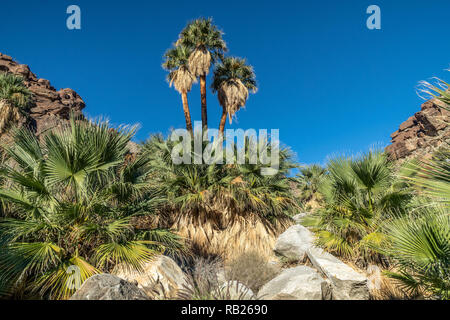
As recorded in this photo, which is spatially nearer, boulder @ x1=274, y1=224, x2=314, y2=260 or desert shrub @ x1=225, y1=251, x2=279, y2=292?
desert shrub @ x1=225, y1=251, x2=279, y2=292

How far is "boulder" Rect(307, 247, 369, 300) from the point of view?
6.28 m

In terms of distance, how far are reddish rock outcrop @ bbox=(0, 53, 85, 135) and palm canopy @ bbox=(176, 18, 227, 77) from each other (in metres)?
14.9

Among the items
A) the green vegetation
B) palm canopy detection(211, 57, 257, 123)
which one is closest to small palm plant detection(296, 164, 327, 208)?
palm canopy detection(211, 57, 257, 123)

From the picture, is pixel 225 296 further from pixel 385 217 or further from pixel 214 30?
pixel 214 30

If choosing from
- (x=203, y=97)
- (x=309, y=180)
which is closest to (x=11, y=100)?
(x=203, y=97)

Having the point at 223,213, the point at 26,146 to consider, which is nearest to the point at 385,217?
the point at 223,213

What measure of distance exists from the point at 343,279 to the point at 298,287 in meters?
1.16

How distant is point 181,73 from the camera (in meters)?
17.9

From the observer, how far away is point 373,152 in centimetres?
707

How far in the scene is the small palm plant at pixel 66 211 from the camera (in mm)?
4668

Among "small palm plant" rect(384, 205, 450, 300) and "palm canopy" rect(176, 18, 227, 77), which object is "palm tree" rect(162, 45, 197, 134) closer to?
"palm canopy" rect(176, 18, 227, 77)

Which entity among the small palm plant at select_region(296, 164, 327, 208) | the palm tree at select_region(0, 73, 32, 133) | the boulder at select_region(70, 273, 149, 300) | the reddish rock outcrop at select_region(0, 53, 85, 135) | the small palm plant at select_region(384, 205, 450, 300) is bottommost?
the boulder at select_region(70, 273, 149, 300)

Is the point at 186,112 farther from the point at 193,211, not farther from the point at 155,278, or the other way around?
the point at 155,278
